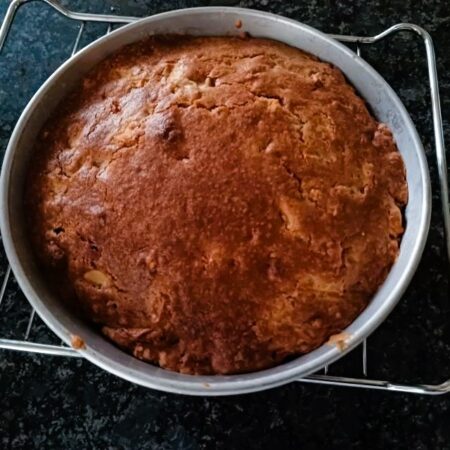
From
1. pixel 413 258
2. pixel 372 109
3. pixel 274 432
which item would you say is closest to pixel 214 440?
pixel 274 432

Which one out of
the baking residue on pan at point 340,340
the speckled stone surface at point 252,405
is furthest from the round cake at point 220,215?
the speckled stone surface at point 252,405

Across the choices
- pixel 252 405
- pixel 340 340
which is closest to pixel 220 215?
pixel 340 340

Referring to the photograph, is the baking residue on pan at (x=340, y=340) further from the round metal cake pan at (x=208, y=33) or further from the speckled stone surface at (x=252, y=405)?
the speckled stone surface at (x=252, y=405)

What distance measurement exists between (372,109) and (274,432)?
0.58 m

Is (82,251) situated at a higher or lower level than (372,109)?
lower

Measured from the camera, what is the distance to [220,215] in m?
0.94

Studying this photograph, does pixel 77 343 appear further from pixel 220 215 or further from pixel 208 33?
pixel 208 33

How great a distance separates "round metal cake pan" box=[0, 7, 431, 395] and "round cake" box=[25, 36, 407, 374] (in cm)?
2

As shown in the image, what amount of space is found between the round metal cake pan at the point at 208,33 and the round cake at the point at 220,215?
2cm

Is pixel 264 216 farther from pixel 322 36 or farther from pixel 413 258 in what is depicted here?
pixel 322 36

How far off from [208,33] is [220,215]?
407 mm

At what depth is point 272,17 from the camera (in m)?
1.13

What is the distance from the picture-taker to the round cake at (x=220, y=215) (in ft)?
3.09

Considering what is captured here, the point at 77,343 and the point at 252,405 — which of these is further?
the point at 252,405
